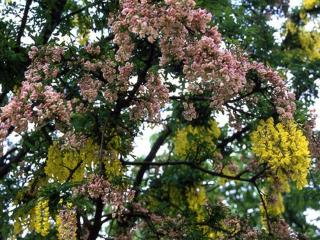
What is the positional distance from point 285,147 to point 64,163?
2.23m

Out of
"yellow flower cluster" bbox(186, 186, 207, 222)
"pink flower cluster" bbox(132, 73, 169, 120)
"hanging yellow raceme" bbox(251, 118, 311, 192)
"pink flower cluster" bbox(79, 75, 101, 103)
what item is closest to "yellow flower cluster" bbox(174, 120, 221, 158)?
"yellow flower cluster" bbox(186, 186, 207, 222)

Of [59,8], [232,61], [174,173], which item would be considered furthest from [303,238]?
[59,8]

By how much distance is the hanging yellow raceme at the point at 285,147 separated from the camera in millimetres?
5555

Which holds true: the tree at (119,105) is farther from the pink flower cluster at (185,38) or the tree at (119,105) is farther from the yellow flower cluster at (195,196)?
the yellow flower cluster at (195,196)

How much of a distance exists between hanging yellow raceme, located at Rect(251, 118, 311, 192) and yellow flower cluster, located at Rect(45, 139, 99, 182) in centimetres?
167

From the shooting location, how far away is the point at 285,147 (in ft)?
18.3

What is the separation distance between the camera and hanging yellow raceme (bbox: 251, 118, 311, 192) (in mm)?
5555

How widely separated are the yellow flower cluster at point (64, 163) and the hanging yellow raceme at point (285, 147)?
167 centimetres

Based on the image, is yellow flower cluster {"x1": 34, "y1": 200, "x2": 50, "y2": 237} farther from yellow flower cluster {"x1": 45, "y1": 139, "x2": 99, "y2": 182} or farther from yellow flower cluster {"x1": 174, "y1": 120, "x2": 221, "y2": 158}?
yellow flower cluster {"x1": 174, "y1": 120, "x2": 221, "y2": 158}

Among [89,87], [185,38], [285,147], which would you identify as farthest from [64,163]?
[285,147]

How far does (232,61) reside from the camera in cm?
473

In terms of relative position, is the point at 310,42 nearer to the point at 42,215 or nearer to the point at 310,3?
the point at 310,3

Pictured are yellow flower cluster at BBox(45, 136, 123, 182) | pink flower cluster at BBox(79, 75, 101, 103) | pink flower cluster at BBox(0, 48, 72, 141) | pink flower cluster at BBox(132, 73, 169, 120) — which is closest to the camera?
pink flower cluster at BBox(0, 48, 72, 141)

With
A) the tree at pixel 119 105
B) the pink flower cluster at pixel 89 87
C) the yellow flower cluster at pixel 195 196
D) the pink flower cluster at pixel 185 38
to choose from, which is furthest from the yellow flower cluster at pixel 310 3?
the pink flower cluster at pixel 89 87
